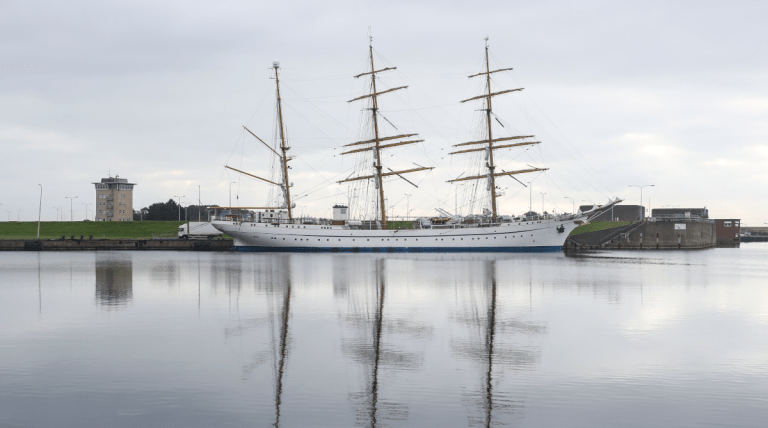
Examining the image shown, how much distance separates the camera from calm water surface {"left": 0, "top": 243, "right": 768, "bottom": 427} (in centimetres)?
1315

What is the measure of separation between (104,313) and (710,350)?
22676 mm

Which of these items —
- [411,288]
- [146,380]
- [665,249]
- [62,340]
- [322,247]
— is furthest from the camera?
[665,249]

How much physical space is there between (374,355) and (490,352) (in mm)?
3392

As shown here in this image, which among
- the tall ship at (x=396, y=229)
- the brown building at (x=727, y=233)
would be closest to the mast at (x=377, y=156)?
the tall ship at (x=396, y=229)

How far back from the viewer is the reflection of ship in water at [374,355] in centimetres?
1314

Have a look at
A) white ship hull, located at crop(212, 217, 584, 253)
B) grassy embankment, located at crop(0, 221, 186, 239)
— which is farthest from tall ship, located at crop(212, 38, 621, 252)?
grassy embankment, located at crop(0, 221, 186, 239)

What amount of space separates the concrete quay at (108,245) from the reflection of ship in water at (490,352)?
3298 inches

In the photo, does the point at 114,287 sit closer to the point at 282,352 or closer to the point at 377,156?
the point at 282,352

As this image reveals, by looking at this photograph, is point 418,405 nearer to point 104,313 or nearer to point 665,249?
point 104,313

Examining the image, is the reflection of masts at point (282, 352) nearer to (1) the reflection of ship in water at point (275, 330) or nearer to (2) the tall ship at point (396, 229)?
(1) the reflection of ship in water at point (275, 330)

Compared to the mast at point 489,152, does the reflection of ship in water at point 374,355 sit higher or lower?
lower

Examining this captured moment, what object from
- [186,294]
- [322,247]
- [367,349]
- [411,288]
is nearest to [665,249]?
[322,247]

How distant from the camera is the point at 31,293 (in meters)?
35.7

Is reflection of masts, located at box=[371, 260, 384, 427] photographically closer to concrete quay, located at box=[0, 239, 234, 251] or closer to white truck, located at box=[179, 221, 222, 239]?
concrete quay, located at box=[0, 239, 234, 251]
